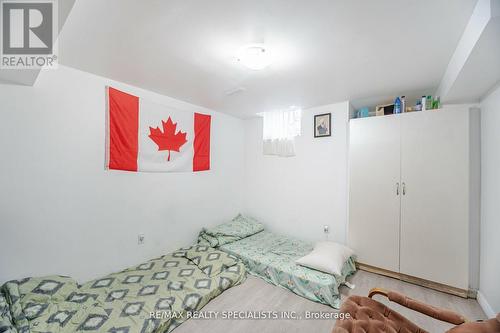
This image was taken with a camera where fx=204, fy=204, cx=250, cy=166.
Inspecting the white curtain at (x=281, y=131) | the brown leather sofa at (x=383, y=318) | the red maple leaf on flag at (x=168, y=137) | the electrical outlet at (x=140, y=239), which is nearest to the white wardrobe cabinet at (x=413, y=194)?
the white curtain at (x=281, y=131)

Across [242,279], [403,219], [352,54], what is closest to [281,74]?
[352,54]

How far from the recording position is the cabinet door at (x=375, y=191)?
2.57 meters

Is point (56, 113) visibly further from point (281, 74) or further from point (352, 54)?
point (352, 54)

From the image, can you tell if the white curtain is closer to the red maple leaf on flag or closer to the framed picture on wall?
the framed picture on wall

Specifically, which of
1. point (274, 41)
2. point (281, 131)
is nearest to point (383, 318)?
point (274, 41)

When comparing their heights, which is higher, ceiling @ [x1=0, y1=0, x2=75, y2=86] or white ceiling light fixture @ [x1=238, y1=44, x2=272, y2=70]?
white ceiling light fixture @ [x1=238, y1=44, x2=272, y2=70]

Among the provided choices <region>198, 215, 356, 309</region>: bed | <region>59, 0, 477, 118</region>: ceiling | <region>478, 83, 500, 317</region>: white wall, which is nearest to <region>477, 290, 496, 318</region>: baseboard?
<region>478, 83, 500, 317</region>: white wall

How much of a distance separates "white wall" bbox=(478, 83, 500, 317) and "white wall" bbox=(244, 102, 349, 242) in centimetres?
137

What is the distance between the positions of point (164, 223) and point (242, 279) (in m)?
1.33

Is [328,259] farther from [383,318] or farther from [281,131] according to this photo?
[281,131]

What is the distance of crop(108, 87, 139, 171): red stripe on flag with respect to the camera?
236 centimetres

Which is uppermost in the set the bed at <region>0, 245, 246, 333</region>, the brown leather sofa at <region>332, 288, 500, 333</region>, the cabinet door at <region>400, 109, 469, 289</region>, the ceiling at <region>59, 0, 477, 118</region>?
the ceiling at <region>59, 0, 477, 118</region>

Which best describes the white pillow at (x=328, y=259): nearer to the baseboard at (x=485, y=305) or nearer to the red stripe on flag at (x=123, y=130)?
the baseboard at (x=485, y=305)

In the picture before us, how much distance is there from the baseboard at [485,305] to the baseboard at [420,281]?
3.2 inches
